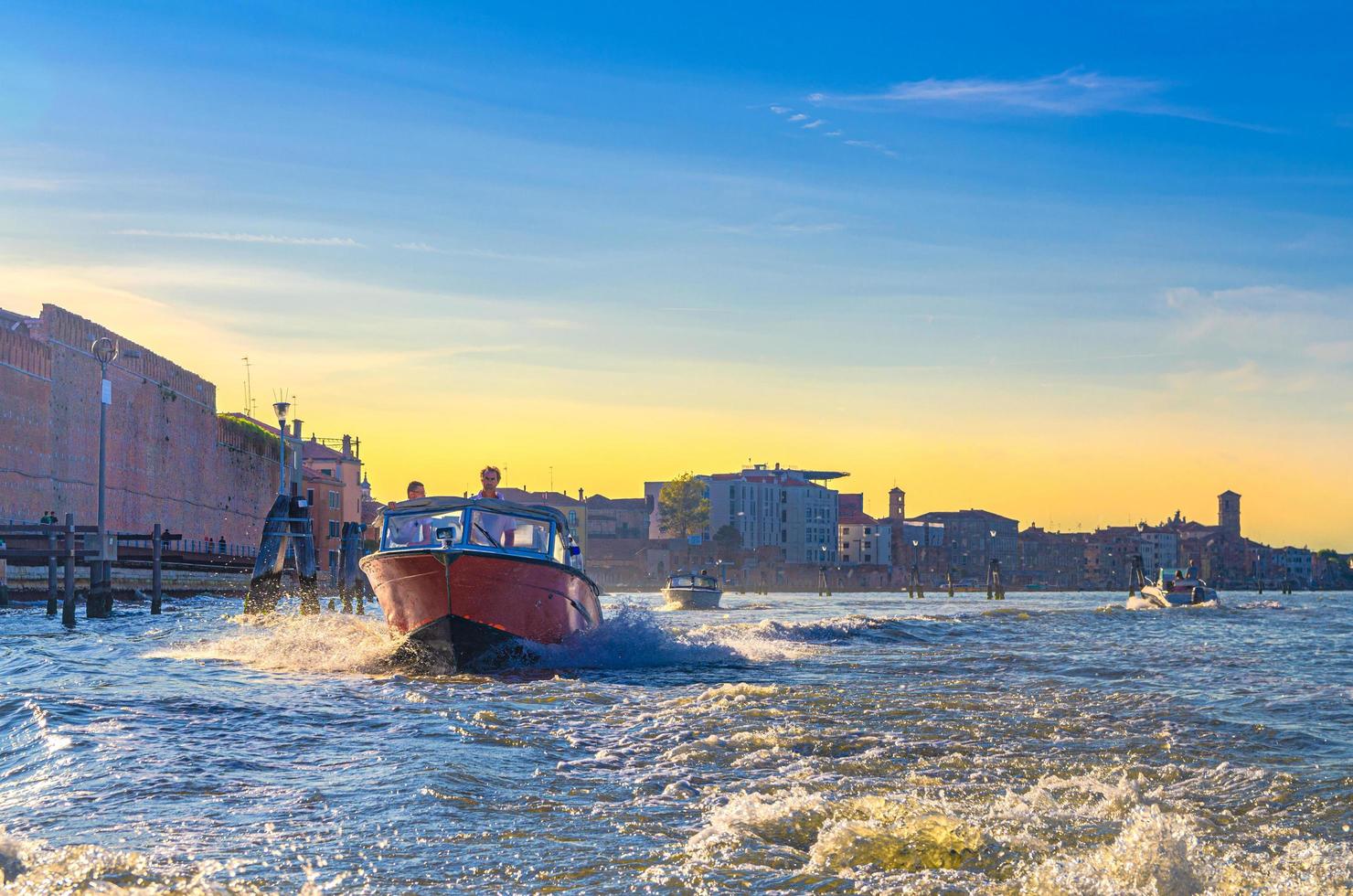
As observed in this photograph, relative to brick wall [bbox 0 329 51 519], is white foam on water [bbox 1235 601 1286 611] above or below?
below

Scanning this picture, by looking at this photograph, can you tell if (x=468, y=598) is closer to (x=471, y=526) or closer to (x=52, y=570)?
(x=471, y=526)

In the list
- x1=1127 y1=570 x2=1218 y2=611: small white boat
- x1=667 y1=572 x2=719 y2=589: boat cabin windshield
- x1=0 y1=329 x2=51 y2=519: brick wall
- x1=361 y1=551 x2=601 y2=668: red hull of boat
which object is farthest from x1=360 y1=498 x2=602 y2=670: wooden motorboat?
x1=1127 y1=570 x2=1218 y2=611: small white boat

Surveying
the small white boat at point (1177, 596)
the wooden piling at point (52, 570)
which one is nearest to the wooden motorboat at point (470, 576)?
the wooden piling at point (52, 570)

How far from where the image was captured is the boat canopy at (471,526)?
1595 cm

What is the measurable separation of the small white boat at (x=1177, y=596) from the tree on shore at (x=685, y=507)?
73.0m

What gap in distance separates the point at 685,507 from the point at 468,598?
121 metres

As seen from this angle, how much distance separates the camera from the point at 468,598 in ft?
51.7

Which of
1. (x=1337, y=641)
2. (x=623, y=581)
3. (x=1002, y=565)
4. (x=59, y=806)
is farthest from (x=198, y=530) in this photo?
(x=1002, y=565)

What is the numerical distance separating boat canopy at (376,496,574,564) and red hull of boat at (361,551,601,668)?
22 cm

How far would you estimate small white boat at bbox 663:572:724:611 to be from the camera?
203 feet

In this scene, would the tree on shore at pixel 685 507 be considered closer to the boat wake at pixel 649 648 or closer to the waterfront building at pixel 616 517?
the waterfront building at pixel 616 517

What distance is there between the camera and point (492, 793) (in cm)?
762

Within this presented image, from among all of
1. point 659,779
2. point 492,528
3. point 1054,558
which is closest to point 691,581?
point 492,528

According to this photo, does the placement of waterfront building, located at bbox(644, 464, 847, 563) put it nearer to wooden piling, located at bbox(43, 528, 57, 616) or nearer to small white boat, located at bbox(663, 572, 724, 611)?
small white boat, located at bbox(663, 572, 724, 611)
